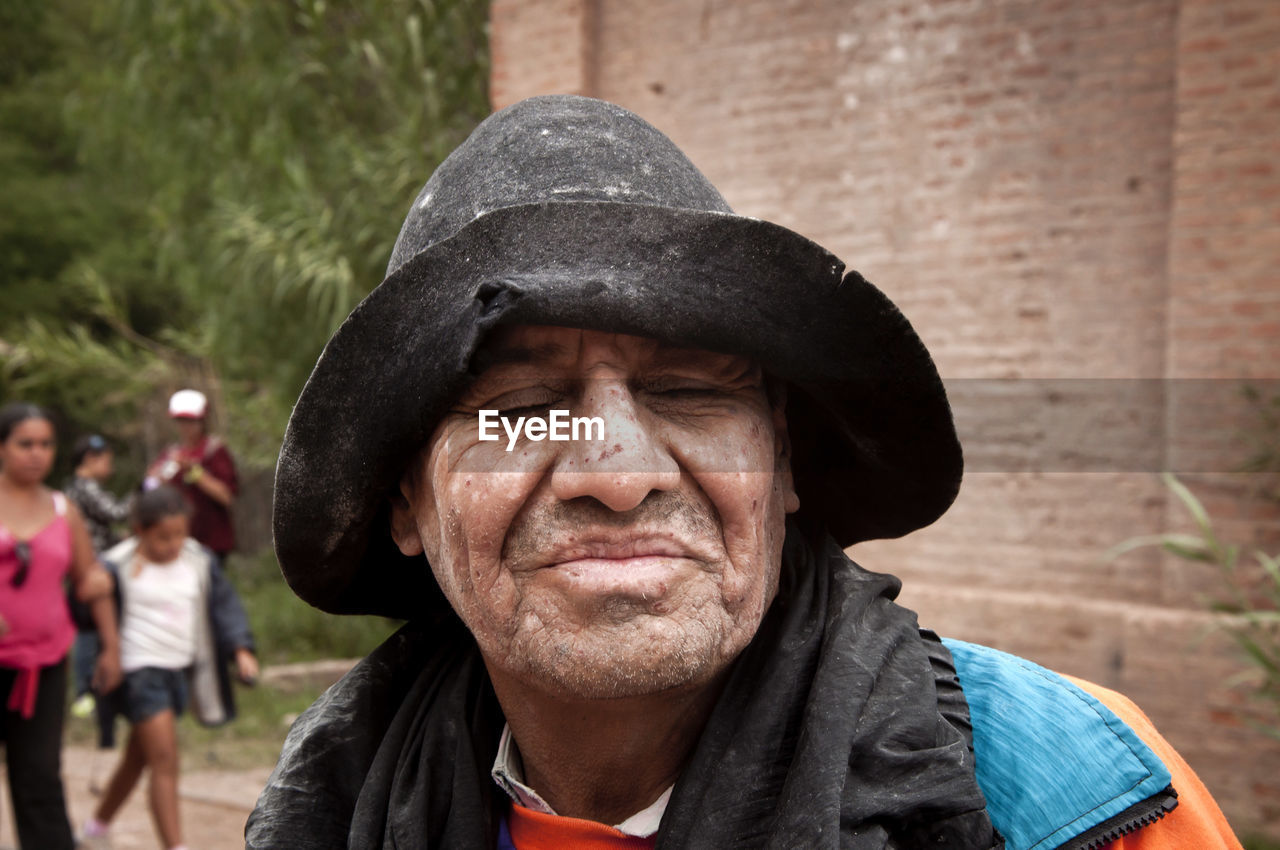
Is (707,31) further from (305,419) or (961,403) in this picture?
(305,419)

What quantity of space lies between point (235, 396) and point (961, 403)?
7052mm

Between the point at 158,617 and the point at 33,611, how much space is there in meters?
0.54

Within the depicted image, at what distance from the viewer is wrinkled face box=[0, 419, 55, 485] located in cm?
445

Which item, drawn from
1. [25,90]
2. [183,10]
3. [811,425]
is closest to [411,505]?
[811,425]

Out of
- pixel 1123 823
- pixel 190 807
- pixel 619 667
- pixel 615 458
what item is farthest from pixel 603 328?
pixel 190 807

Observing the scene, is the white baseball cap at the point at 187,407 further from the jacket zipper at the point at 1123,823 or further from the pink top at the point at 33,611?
the jacket zipper at the point at 1123,823

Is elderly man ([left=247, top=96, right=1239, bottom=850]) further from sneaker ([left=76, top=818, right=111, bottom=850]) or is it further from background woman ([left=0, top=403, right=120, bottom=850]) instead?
sneaker ([left=76, top=818, right=111, bottom=850])

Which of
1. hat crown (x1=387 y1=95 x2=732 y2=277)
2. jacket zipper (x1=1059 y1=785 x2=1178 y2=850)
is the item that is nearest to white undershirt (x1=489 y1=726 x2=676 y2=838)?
jacket zipper (x1=1059 y1=785 x2=1178 y2=850)

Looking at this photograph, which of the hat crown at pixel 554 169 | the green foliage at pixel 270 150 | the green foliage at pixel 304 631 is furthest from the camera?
the green foliage at pixel 304 631

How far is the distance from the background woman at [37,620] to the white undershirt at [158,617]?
0.30 feet

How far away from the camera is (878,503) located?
63.0 inches

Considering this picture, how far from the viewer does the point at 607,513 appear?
49.1 inches

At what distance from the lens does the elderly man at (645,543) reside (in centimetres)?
122

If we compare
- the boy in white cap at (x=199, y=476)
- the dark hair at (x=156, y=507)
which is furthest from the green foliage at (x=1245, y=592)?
the boy in white cap at (x=199, y=476)
